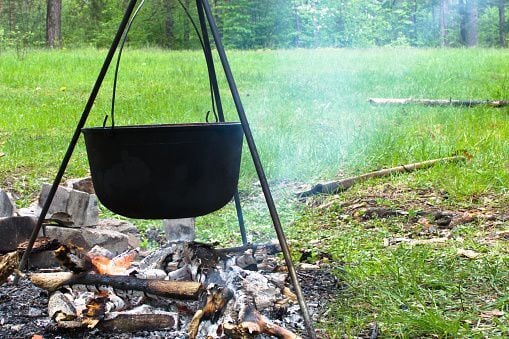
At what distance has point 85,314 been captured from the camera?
7.21 ft

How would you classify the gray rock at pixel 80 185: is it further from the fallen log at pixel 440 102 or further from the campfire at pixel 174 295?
the fallen log at pixel 440 102

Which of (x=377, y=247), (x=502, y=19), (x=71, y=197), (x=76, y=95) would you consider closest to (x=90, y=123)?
(x=76, y=95)

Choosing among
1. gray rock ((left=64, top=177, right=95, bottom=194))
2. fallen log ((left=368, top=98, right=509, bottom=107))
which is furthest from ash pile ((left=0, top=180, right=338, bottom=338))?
fallen log ((left=368, top=98, right=509, bottom=107))

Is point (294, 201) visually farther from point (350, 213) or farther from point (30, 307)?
point (30, 307)

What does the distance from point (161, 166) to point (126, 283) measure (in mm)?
488

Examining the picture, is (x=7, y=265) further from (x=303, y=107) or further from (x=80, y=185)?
(x=303, y=107)

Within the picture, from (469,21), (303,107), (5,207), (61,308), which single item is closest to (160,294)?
(61,308)

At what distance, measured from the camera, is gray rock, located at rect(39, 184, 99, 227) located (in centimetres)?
312

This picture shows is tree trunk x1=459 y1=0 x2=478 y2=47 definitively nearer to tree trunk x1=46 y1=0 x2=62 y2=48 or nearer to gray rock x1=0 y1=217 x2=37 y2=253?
tree trunk x1=46 y1=0 x2=62 y2=48

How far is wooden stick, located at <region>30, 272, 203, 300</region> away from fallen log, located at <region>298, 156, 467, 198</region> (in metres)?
2.32

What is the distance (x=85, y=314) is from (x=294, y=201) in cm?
241

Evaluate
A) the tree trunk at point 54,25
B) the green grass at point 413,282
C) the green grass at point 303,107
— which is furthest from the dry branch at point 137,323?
the tree trunk at point 54,25

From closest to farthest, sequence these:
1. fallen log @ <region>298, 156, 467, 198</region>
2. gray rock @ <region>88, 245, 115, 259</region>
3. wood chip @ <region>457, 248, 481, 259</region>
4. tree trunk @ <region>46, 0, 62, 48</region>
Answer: gray rock @ <region>88, 245, 115, 259</region> → wood chip @ <region>457, 248, 481, 259</region> → fallen log @ <region>298, 156, 467, 198</region> → tree trunk @ <region>46, 0, 62, 48</region>

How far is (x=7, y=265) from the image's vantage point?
2600 millimetres
